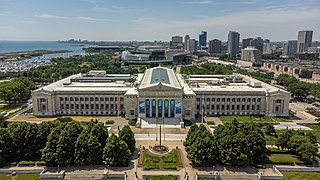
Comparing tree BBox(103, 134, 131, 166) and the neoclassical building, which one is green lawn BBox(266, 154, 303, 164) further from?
the neoclassical building

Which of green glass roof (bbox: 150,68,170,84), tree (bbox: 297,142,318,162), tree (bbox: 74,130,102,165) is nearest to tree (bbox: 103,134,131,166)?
tree (bbox: 74,130,102,165)

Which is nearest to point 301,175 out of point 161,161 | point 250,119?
point 161,161

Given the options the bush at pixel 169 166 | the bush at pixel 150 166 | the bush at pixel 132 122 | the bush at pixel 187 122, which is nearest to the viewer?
the bush at pixel 150 166

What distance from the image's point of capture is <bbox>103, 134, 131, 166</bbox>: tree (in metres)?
59.7

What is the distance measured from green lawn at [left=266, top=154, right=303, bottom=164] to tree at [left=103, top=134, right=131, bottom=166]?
32713 millimetres

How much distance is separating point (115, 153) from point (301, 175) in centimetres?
3957

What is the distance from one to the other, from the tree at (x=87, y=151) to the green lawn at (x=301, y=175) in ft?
132

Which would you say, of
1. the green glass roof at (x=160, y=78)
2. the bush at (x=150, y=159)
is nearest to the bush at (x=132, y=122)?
the green glass roof at (x=160, y=78)

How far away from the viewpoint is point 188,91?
104625 mm

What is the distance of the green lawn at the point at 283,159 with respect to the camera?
6328 centimetres

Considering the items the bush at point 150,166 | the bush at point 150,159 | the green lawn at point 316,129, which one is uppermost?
the green lawn at point 316,129

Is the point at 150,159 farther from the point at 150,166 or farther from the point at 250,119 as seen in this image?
the point at 250,119

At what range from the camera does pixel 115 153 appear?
5994 centimetres

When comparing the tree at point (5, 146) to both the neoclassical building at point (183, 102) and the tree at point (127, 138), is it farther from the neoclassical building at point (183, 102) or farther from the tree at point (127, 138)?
the neoclassical building at point (183, 102)
